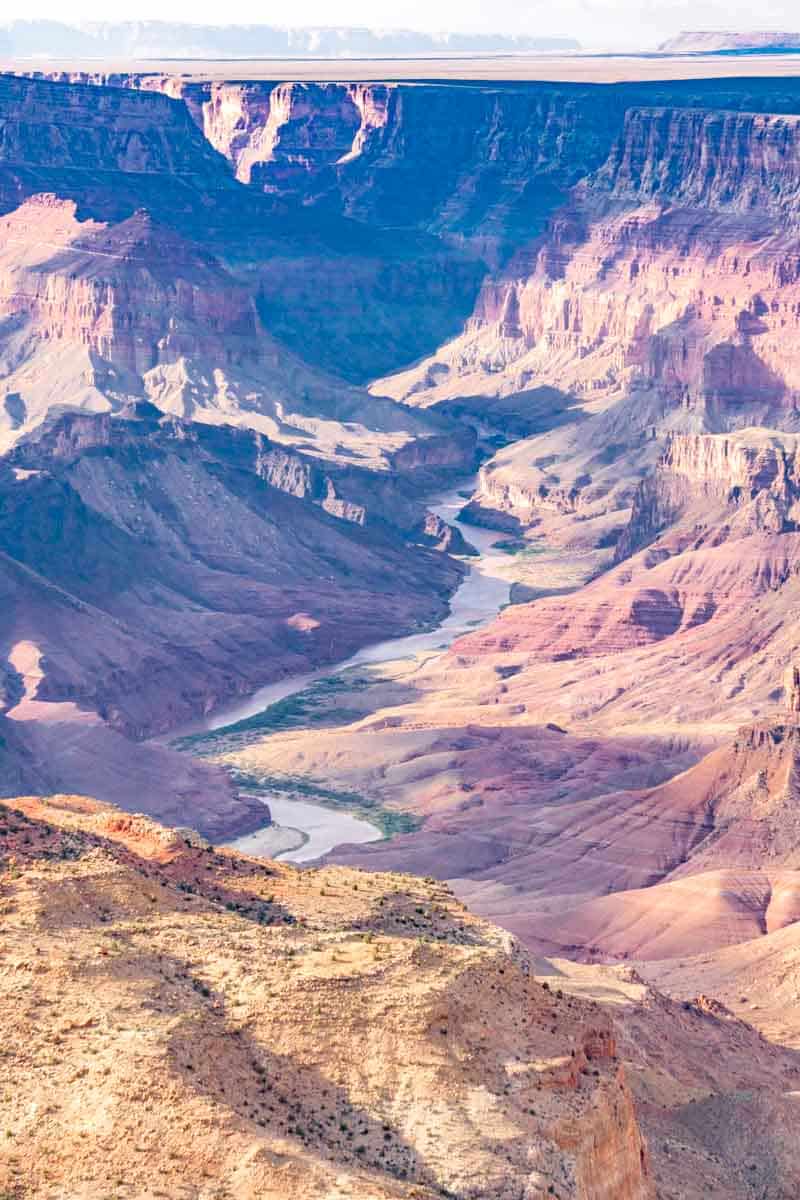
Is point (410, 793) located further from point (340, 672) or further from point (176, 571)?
point (176, 571)

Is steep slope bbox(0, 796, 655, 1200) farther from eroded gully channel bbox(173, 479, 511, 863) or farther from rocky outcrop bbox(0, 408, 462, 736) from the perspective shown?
rocky outcrop bbox(0, 408, 462, 736)

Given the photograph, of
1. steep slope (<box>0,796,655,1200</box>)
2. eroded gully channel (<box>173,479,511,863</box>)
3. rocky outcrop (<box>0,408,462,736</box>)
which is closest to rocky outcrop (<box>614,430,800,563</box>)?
eroded gully channel (<box>173,479,511,863</box>)

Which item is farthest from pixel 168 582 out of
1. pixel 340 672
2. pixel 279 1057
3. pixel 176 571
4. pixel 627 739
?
pixel 279 1057

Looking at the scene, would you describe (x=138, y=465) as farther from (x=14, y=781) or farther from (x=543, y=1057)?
(x=543, y=1057)

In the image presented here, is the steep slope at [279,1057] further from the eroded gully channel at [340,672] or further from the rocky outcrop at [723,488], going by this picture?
the rocky outcrop at [723,488]

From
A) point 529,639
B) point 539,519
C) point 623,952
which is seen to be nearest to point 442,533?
point 539,519

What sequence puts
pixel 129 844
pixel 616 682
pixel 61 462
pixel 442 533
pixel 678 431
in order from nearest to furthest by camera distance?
1. pixel 129 844
2. pixel 616 682
3. pixel 61 462
4. pixel 442 533
5. pixel 678 431
